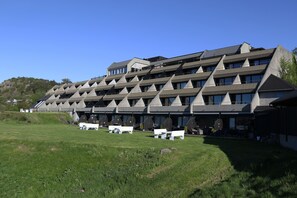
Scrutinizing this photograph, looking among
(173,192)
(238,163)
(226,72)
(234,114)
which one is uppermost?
(226,72)

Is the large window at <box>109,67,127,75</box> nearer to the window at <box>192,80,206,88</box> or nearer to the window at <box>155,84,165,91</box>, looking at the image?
the window at <box>155,84,165,91</box>

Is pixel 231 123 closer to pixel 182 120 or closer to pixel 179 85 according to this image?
pixel 182 120

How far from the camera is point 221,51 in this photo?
63812mm

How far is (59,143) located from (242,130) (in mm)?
26837

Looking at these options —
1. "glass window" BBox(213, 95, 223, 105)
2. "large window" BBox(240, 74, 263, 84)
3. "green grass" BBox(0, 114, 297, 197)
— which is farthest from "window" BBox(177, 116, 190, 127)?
"green grass" BBox(0, 114, 297, 197)

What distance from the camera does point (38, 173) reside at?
19062 millimetres

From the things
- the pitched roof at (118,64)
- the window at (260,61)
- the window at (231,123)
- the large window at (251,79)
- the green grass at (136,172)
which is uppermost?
the pitched roof at (118,64)

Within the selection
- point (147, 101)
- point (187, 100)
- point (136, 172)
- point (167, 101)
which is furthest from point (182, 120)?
point (136, 172)

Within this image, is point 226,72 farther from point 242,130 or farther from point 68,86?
point 68,86

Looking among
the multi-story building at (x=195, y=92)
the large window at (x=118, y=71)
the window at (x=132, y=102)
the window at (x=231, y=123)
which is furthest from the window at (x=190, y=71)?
the large window at (x=118, y=71)

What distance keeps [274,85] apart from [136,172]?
30.9m

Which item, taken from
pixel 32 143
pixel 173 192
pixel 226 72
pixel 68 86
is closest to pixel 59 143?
pixel 32 143

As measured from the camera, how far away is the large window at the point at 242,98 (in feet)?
152

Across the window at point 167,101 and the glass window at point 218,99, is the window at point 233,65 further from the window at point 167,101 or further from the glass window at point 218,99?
the window at point 167,101
